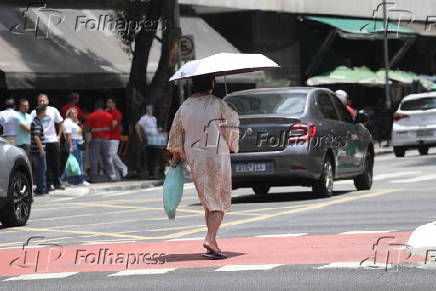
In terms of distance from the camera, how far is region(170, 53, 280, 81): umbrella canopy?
11.3 metres

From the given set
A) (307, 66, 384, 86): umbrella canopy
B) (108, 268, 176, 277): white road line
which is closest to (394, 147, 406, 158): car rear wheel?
(307, 66, 384, 86): umbrella canopy

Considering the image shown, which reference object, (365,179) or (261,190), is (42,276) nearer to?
(261,190)

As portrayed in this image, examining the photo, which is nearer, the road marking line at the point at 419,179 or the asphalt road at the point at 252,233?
the asphalt road at the point at 252,233

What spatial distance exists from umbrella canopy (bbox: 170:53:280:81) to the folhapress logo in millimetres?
19440

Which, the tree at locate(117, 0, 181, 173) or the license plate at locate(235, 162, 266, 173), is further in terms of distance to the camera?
the tree at locate(117, 0, 181, 173)

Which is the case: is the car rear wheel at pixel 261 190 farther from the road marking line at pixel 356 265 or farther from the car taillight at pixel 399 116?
the car taillight at pixel 399 116

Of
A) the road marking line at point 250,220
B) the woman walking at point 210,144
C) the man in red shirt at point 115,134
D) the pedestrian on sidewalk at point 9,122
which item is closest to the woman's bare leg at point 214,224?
the woman walking at point 210,144

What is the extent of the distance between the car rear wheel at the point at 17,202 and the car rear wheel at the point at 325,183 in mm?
4419

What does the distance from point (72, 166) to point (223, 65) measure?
47.5 feet

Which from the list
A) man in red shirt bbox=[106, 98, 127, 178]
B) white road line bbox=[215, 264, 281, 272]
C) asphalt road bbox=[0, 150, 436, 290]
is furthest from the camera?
man in red shirt bbox=[106, 98, 127, 178]

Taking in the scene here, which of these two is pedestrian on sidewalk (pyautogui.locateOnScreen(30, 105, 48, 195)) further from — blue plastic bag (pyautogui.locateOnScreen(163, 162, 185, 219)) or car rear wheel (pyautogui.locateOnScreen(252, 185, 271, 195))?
blue plastic bag (pyautogui.locateOnScreen(163, 162, 185, 219))

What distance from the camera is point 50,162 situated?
81.7 feet

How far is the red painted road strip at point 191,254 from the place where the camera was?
11.0m

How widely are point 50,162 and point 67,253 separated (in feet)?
41.5
